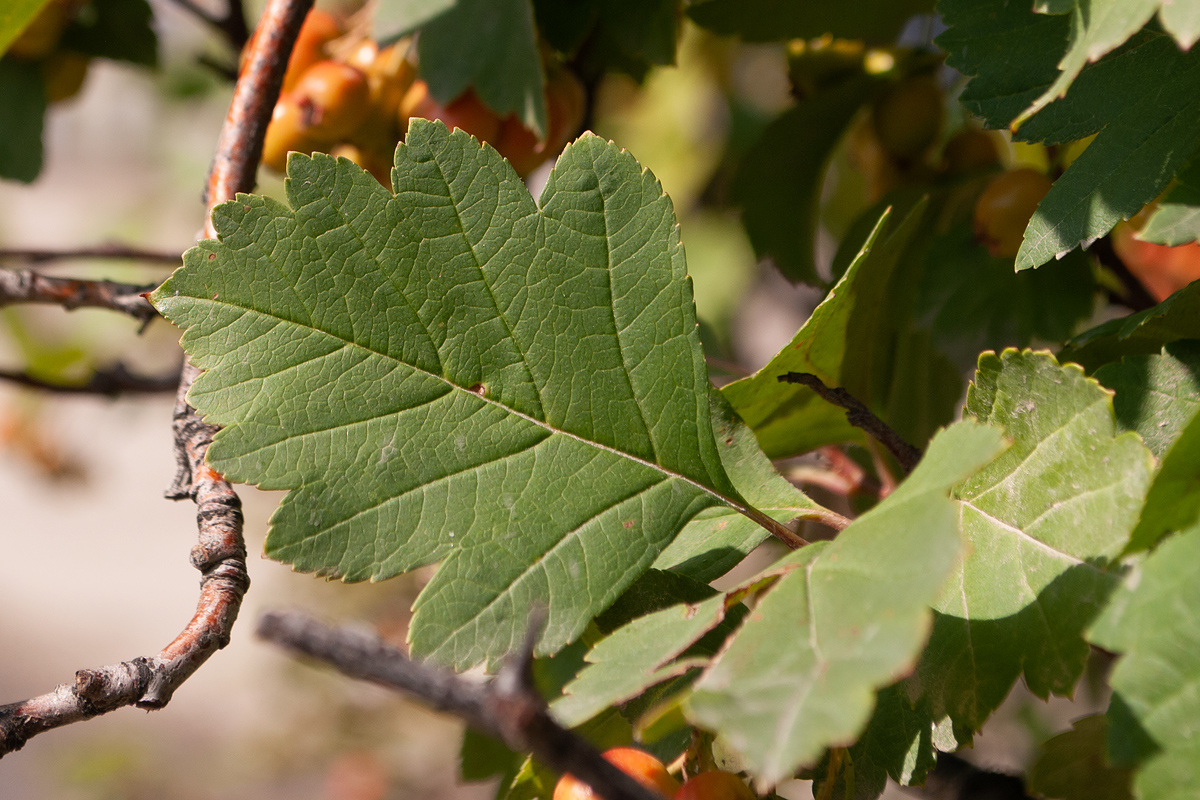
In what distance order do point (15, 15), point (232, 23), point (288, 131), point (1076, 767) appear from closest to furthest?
point (1076, 767) < point (15, 15) < point (288, 131) < point (232, 23)

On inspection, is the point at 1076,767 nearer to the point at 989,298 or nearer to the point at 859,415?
the point at 859,415

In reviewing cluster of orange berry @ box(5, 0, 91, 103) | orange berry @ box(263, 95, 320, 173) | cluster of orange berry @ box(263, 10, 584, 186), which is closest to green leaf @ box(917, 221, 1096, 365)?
cluster of orange berry @ box(263, 10, 584, 186)

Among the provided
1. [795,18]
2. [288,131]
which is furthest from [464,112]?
[795,18]

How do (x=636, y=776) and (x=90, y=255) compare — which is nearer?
(x=636, y=776)

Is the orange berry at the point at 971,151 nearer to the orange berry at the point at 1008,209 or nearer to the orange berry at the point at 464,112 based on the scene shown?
the orange berry at the point at 1008,209

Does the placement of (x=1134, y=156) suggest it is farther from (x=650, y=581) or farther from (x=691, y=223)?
(x=691, y=223)

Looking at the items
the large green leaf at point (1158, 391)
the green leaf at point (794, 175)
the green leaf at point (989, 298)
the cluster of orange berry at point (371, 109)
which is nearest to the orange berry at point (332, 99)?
the cluster of orange berry at point (371, 109)
